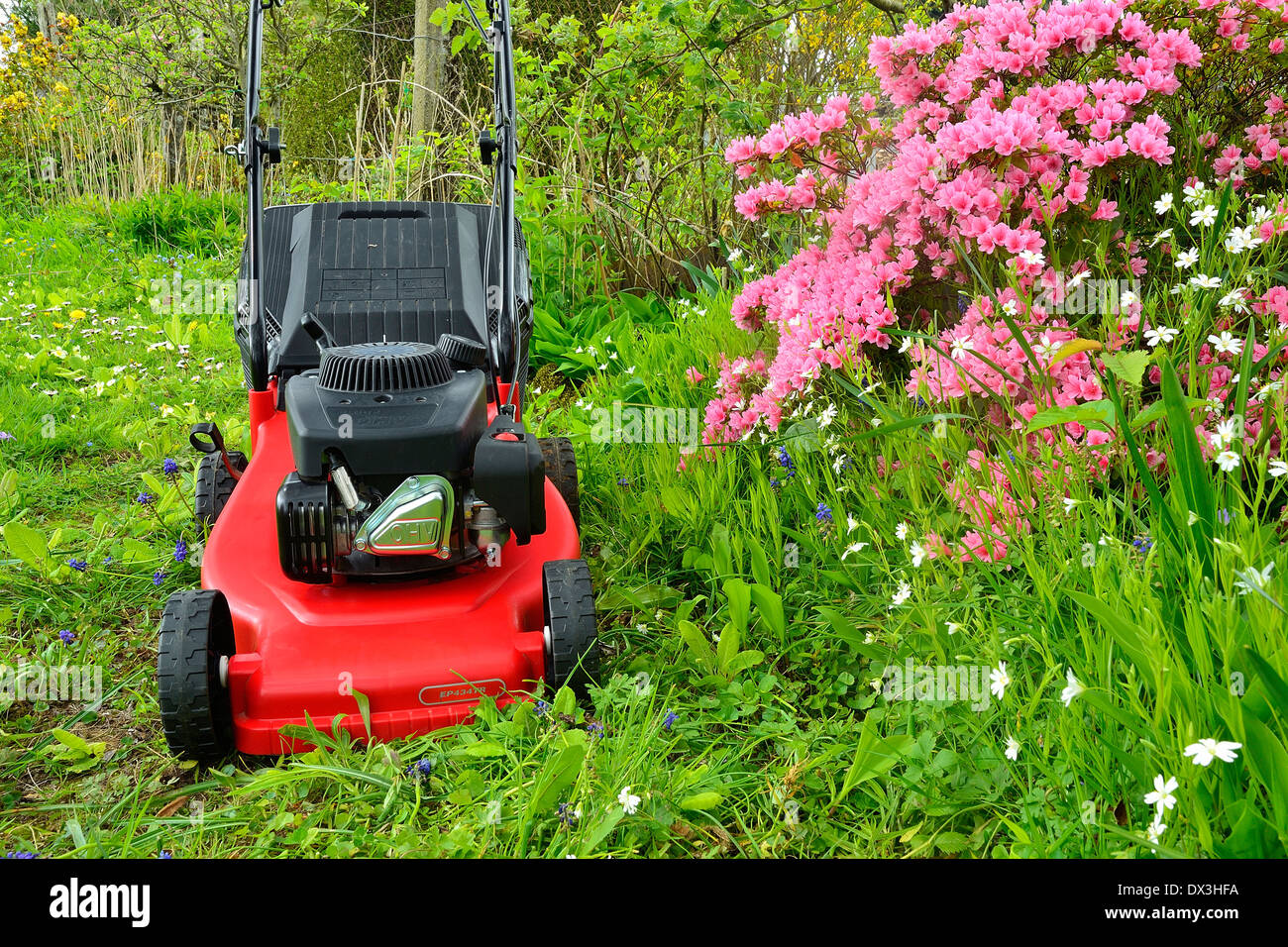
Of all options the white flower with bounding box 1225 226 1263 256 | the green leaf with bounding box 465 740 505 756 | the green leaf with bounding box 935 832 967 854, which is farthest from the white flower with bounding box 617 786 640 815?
the white flower with bounding box 1225 226 1263 256

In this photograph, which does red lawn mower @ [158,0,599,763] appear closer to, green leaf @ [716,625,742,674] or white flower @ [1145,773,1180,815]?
green leaf @ [716,625,742,674]

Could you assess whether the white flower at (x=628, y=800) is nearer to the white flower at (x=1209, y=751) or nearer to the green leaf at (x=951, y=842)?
the green leaf at (x=951, y=842)

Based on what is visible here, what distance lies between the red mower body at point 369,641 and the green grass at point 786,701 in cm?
6

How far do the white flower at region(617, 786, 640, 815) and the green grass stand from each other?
0.06 ft

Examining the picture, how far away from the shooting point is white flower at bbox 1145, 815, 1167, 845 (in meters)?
1.17

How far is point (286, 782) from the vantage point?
5.89 feet

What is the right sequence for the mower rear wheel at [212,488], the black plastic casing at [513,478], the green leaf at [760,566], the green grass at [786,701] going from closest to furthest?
the green grass at [786,701] < the black plastic casing at [513,478] < the green leaf at [760,566] < the mower rear wheel at [212,488]

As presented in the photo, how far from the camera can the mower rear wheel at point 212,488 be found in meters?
2.69

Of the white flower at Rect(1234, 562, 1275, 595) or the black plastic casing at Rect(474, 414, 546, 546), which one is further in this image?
the black plastic casing at Rect(474, 414, 546, 546)

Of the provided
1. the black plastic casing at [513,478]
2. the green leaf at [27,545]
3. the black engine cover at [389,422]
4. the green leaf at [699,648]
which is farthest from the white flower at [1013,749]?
the green leaf at [27,545]

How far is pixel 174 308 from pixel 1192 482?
5.24 m

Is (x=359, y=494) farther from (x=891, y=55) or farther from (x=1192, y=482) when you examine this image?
(x=891, y=55)

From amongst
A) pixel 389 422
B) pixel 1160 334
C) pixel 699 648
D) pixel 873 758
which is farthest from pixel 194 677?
pixel 1160 334

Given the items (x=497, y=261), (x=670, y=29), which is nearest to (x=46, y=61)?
(x=670, y=29)
